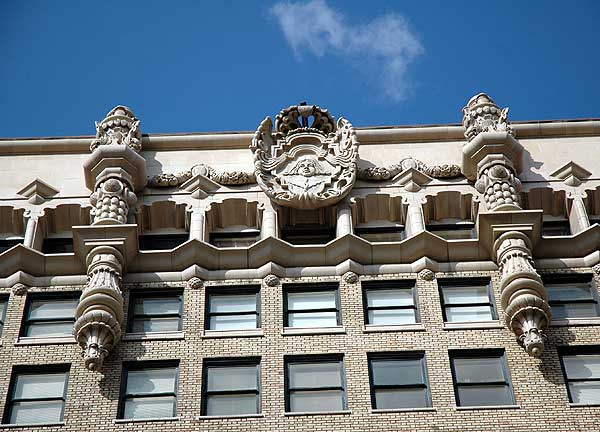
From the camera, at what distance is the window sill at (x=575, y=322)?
37500 millimetres

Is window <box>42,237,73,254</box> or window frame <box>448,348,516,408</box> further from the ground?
window <box>42,237,73,254</box>

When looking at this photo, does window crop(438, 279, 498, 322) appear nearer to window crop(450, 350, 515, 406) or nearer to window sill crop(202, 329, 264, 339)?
window crop(450, 350, 515, 406)

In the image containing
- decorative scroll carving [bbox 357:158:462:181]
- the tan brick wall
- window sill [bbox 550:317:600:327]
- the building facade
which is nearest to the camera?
the tan brick wall

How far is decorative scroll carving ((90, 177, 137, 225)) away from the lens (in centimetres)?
4012

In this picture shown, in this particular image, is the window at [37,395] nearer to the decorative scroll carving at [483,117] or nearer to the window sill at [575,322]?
the window sill at [575,322]

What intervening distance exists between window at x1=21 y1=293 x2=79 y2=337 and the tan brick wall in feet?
1.24

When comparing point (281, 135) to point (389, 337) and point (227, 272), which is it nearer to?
point (227, 272)

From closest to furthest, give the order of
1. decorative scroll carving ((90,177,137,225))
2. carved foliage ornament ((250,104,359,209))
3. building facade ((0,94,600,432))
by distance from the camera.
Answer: building facade ((0,94,600,432))
decorative scroll carving ((90,177,137,225))
carved foliage ornament ((250,104,359,209))

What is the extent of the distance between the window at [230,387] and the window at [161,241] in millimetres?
5940

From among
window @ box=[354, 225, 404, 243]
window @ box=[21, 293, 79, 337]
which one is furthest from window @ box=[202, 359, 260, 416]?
window @ box=[354, 225, 404, 243]

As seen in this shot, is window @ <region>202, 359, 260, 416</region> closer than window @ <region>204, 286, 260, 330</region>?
Yes

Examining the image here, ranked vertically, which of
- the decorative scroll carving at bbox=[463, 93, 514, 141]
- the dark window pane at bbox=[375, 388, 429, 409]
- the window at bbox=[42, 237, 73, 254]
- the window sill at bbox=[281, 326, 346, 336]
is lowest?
the dark window pane at bbox=[375, 388, 429, 409]

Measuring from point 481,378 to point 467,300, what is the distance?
3149mm

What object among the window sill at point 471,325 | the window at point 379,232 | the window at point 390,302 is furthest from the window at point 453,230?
the window sill at point 471,325
